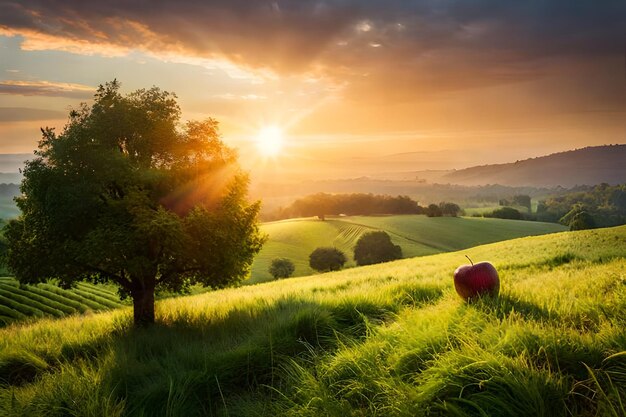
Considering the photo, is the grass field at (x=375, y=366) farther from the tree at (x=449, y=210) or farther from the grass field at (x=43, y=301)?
the tree at (x=449, y=210)

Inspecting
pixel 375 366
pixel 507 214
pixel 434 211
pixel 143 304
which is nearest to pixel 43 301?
pixel 143 304

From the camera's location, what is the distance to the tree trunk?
12.5m

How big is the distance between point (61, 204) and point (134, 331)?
4.01 meters

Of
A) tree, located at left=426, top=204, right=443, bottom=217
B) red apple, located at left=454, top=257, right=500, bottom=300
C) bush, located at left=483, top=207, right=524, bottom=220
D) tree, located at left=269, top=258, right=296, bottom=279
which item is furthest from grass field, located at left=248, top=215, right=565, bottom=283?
red apple, located at left=454, top=257, right=500, bottom=300

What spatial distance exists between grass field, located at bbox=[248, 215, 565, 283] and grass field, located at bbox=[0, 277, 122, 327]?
34035 millimetres

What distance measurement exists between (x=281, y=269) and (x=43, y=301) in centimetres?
3900

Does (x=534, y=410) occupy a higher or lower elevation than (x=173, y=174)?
lower

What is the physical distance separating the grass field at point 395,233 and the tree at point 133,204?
68738 millimetres

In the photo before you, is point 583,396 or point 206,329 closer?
point 583,396

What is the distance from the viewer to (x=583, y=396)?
3580 millimetres

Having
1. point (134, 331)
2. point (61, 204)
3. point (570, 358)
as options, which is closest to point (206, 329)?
point (134, 331)

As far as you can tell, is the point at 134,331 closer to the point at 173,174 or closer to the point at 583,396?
the point at 173,174

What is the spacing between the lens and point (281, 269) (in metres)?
76.9

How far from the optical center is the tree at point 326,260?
258 feet
